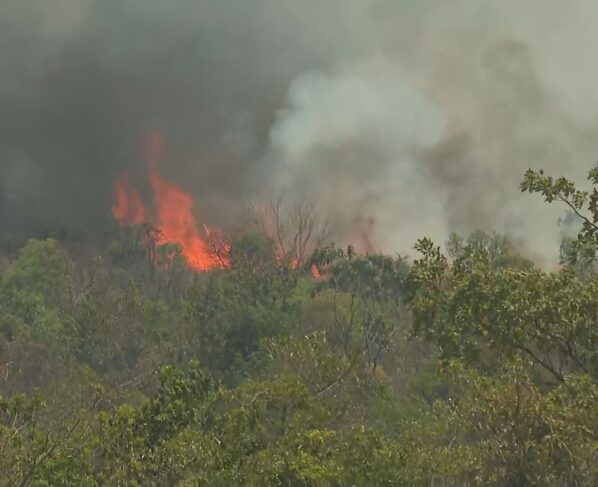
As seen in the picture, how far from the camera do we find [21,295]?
7569 cm

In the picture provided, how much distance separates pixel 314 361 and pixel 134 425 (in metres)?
9.49

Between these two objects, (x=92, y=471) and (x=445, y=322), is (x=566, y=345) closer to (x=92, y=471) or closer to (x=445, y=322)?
(x=445, y=322)

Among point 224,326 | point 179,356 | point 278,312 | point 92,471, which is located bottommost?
point 92,471

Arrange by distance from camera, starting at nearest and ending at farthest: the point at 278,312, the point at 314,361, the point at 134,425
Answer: the point at 134,425 < the point at 314,361 < the point at 278,312

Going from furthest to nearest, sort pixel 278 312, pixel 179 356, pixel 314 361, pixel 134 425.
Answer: pixel 278 312 < pixel 179 356 < pixel 314 361 < pixel 134 425

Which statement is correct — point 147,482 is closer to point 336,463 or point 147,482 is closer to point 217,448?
point 217,448

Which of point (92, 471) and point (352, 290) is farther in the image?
point (352, 290)

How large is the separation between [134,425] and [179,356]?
112 feet

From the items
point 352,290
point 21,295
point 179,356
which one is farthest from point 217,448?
point 21,295

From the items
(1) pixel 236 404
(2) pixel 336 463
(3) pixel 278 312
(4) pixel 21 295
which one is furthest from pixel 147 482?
(4) pixel 21 295

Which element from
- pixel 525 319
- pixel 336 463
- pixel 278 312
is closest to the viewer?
pixel 525 319

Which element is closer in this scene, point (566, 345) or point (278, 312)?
point (566, 345)

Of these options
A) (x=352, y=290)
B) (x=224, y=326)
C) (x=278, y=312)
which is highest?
(x=352, y=290)

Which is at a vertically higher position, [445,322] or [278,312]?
[278,312]
